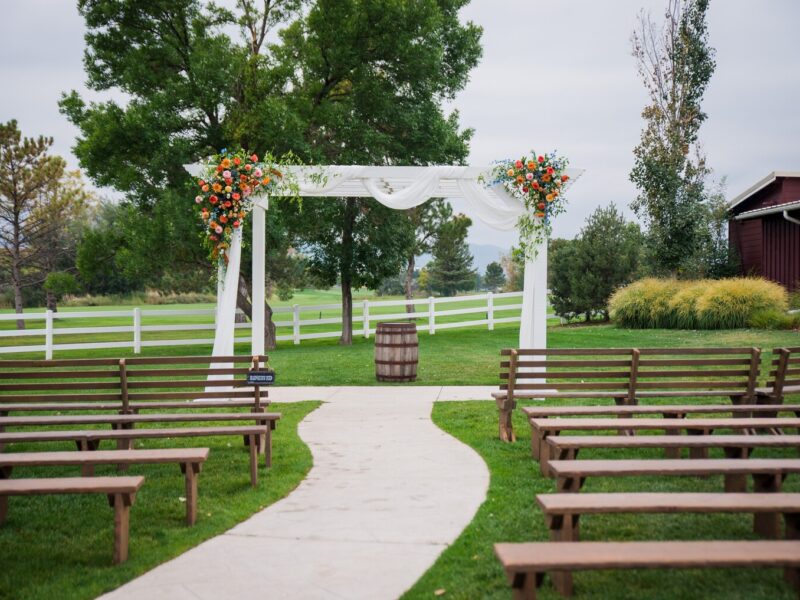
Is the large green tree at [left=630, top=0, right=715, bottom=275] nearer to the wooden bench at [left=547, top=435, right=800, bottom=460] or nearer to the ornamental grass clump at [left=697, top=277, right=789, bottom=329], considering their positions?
the ornamental grass clump at [left=697, top=277, right=789, bottom=329]

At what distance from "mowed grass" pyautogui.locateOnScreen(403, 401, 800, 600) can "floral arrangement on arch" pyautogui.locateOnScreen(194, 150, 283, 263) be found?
5.69 m

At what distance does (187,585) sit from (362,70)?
59.1 ft

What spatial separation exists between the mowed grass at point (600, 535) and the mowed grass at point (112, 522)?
1.72 m

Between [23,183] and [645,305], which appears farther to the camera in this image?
[23,183]

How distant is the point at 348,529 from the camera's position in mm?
5379

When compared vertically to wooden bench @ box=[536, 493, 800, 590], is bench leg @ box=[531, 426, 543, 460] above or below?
below

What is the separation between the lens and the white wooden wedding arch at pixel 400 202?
11.9 metres

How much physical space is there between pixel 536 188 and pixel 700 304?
11645 millimetres

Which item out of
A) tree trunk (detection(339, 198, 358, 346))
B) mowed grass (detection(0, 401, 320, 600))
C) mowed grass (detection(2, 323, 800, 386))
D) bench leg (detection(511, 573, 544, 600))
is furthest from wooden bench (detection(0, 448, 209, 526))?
tree trunk (detection(339, 198, 358, 346))

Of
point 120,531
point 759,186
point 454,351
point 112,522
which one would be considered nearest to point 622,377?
point 112,522

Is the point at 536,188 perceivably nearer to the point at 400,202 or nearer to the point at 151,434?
the point at 400,202

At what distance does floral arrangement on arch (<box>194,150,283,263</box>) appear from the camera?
11562 mm

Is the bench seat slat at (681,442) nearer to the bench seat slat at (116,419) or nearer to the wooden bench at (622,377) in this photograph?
the wooden bench at (622,377)

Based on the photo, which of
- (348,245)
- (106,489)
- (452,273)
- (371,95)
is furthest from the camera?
(452,273)
